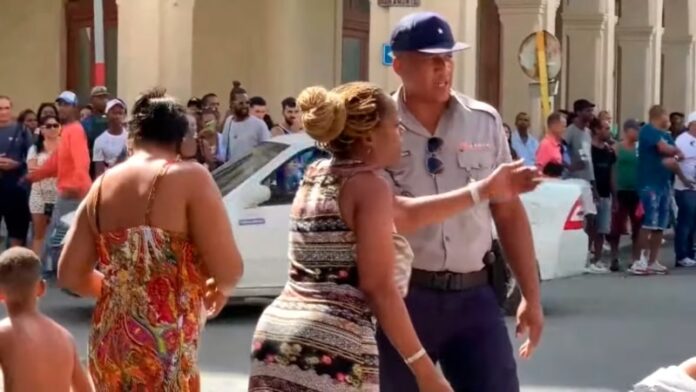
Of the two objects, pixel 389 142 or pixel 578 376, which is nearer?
pixel 389 142

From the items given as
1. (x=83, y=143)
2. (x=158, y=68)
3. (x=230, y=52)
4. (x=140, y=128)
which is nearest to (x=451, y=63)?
(x=140, y=128)

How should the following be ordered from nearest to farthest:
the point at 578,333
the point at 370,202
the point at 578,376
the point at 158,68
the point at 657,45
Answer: the point at 370,202 → the point at 578,376 → the point at 578,333 → the point at 158,68 → the point at 657,45

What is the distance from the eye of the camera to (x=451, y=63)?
5.54 m

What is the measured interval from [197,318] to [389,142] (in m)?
1.07

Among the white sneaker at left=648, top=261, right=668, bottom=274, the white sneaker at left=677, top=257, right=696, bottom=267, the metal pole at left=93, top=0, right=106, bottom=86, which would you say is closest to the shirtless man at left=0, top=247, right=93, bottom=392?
the metal pole at left=93, top=0, right=106, bottom=86

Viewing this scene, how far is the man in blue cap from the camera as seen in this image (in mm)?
5473

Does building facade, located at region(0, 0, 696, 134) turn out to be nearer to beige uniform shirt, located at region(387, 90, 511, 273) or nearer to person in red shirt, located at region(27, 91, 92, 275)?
person in red shirt, located at region(27, 91, 92, 275)

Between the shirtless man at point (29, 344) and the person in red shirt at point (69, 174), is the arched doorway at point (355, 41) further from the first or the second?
the shirtless man at point (29, 344)

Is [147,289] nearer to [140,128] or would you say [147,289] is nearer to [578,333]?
[140,128]

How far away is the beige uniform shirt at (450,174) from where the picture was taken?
5.56 m

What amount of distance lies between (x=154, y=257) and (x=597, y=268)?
1412cm

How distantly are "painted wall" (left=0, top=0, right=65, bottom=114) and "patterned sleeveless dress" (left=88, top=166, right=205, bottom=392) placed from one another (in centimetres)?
2070

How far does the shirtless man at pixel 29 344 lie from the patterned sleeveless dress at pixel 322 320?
5.26 feet

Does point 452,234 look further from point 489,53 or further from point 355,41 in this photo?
point 489,53
